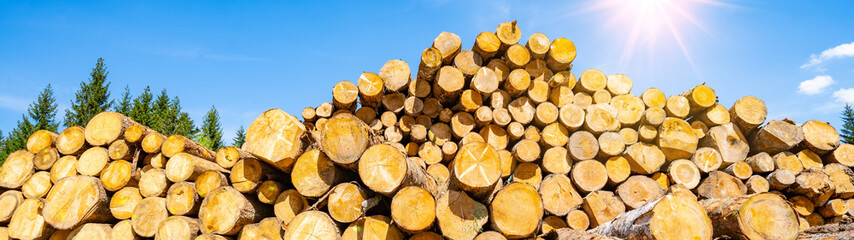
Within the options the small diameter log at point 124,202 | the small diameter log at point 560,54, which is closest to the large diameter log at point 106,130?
the small diameter log at point 124,202

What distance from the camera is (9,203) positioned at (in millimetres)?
4473

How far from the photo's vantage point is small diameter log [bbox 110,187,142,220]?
13.5 feet

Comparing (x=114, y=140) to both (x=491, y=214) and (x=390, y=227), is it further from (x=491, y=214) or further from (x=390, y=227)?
(x=491, y=214)

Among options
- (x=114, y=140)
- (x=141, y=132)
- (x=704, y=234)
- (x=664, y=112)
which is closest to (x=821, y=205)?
(x=664, y=112)

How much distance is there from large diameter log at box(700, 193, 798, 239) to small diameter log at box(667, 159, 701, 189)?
6.56ft

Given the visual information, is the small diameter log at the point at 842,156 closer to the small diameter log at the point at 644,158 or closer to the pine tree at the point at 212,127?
the small diameter log at the point at 644,158

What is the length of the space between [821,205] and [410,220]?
15.4ft

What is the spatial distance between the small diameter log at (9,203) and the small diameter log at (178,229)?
213 centimetres

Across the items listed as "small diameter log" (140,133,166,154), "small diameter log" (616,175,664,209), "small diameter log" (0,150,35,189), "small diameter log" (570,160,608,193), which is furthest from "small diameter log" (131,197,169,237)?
"small diameter log" (616,175,664,209)

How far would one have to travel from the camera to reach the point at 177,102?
2781 cm

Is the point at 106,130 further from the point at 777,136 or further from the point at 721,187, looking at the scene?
the point at 777,136

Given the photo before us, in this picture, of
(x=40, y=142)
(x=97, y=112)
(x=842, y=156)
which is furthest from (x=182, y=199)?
(x=97, y=112)

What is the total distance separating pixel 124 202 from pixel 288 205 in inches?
75.3

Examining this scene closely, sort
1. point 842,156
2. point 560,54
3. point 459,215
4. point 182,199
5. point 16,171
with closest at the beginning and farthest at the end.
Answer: point 459,215
point 182,199
point 16,171
point 842,156
point 560,54
